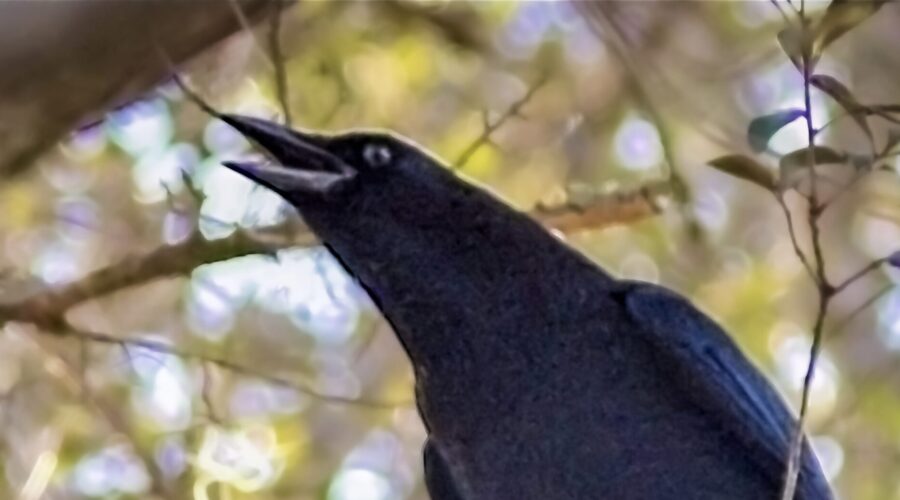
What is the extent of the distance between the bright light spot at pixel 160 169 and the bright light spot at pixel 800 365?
0.51 m

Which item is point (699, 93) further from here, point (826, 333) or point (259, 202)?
point (259, 202)

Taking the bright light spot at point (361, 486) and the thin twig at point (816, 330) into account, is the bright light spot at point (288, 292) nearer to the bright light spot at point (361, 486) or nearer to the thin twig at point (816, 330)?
the bright light spot at point (361, 486)

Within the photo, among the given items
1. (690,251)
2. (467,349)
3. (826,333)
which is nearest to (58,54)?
(467,349)

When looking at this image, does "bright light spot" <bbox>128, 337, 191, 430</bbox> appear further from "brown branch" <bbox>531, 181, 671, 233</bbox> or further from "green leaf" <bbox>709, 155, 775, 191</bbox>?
"green leaf" <bbox>709, 155, 775, 191</bbox>

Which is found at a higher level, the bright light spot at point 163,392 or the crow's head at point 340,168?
the crow's head at point 340,168

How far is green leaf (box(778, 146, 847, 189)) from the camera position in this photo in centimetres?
55

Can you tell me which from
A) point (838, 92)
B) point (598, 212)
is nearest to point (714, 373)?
point (838, 92)

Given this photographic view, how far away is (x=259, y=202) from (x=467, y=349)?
13.6 inches

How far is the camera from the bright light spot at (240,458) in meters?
0.92

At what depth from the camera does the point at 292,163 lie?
49cm

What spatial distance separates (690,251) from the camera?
97 centimetres

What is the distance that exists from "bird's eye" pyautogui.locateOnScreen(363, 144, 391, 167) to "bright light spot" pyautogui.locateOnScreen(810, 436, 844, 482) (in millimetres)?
562

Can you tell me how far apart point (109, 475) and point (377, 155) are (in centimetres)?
62

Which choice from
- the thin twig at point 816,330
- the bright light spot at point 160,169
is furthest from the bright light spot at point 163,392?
the thin twig at point 816,330
